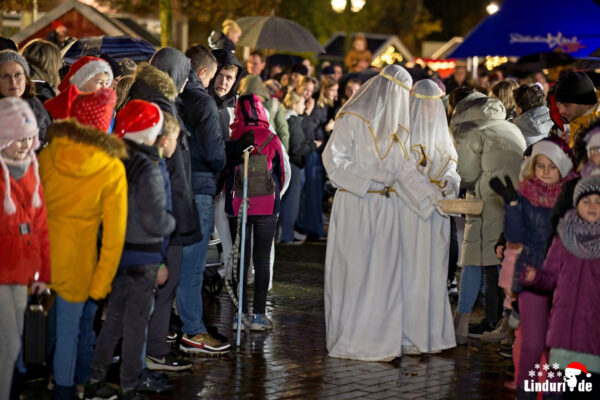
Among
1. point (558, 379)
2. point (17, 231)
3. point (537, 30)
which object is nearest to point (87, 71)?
point (17, 231)

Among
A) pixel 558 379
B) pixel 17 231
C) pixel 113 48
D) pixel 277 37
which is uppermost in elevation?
pixel 277 37

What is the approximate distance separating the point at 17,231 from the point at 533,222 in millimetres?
3403

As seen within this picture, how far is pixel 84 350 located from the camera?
802 cm

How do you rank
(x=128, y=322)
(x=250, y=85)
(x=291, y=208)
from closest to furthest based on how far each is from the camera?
1. (x=128, y=322)
2. (x=250, y=85)
3. (x=291, y=208)

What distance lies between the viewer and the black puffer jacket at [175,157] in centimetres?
861

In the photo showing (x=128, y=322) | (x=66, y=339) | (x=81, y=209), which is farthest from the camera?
(x=128, y=322)

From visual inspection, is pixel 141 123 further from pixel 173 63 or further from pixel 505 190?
pixel 505 190

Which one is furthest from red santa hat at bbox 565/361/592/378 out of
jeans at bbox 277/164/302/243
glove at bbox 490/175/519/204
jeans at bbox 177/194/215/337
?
jeans at bbox 277/164/302/243

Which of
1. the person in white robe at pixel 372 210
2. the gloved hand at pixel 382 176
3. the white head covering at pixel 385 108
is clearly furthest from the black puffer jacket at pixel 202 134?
the gloved hand at pixel 382 176

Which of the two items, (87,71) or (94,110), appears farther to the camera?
(87,71)

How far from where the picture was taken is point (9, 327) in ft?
23.3

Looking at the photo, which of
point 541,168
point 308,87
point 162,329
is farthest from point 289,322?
point 308,87

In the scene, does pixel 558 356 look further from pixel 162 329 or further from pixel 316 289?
pixel 316 289

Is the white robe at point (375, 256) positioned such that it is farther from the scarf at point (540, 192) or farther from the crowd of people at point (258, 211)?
the scarf at point (540, 192)
